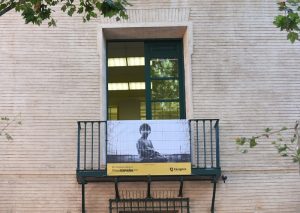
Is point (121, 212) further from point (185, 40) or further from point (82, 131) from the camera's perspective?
point (185, 40)

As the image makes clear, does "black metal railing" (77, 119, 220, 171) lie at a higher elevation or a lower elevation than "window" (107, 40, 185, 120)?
lower

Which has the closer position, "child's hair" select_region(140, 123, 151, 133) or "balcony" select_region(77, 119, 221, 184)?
"balcony" select_region(77, 119, 221, 184)

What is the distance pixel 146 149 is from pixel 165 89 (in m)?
1.72

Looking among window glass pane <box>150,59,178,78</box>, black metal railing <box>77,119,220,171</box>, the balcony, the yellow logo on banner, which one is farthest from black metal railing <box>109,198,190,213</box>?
window glass pane <box>150,59,178,78</box>

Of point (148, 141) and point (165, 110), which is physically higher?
point (165, 110)

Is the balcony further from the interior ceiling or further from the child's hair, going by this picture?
the interior ceiling

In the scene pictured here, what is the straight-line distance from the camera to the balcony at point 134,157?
11.1 m

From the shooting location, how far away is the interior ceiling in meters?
12.1

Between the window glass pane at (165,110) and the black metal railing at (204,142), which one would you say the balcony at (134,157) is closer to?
the black metal railing at (204,142)

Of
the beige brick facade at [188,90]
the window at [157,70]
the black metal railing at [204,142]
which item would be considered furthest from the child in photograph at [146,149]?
the window at [157,70]

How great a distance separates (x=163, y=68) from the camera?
12.5 meters

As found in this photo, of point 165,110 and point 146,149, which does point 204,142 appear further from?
point 165,110

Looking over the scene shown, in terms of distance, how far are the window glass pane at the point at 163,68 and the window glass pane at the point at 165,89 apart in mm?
153

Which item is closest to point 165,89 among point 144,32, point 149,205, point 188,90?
point 188,90
